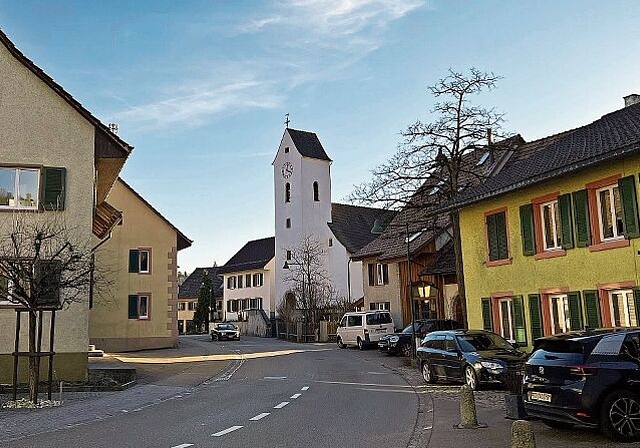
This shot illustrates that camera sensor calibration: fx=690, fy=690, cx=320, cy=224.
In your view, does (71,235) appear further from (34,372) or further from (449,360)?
(449,360)

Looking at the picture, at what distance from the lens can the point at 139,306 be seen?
38.5 metres

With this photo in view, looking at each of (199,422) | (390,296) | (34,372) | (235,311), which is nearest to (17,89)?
(34,372)

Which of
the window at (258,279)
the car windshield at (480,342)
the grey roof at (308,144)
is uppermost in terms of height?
the grey roof at (308,144)

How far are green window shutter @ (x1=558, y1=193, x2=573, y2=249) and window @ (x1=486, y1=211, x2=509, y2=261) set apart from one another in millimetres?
3022

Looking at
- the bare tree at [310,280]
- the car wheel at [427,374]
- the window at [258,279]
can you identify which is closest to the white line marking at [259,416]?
the car wheel at [427,374]

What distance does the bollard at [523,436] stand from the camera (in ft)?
25.7

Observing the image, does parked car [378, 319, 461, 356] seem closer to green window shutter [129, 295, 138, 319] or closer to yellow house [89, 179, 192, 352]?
yellow house [89, 179, 192, 352]

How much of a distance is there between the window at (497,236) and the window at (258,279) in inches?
1953

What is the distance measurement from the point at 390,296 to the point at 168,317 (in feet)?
44.2

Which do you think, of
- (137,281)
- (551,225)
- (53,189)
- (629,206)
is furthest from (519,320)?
(137,281)

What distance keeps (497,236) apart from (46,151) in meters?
14.6

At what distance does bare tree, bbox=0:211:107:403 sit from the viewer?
16031mm

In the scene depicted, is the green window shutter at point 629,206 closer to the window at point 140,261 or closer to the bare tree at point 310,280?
the window at point 140,261

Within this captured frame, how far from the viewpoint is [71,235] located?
810 inches
